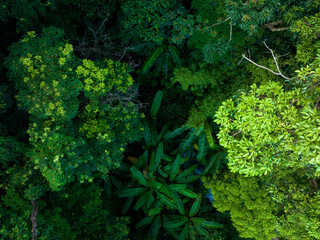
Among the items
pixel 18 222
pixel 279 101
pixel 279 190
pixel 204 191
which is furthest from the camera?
pixel 204 191

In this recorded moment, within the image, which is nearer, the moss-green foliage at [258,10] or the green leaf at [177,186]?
the moss-green foliage at [258,10]

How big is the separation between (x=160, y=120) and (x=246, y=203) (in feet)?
Result: 14.8

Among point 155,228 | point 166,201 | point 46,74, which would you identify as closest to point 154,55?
point 46,74

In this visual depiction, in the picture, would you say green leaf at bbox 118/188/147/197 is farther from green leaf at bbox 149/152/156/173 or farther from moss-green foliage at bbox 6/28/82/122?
moss-green foliage at bbox 6/28/82/122

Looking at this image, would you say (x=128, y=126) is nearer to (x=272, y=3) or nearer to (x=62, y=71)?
(x=62, y=71)

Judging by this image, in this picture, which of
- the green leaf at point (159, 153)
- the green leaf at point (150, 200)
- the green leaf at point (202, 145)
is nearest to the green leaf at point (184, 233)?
the green leaf at point (150, 200)

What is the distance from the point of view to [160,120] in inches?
345

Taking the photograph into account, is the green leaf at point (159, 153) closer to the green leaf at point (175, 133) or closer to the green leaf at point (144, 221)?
the green leaf at point (175, 133)

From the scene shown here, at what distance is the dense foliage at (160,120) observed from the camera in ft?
14.4

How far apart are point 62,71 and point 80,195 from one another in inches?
160

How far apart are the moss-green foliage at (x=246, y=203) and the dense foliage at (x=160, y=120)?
0.03 m

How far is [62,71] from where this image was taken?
485cm

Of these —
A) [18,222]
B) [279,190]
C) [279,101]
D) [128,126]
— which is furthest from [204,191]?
[18,222]

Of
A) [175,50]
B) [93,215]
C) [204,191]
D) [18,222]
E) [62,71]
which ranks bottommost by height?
[204,191]
